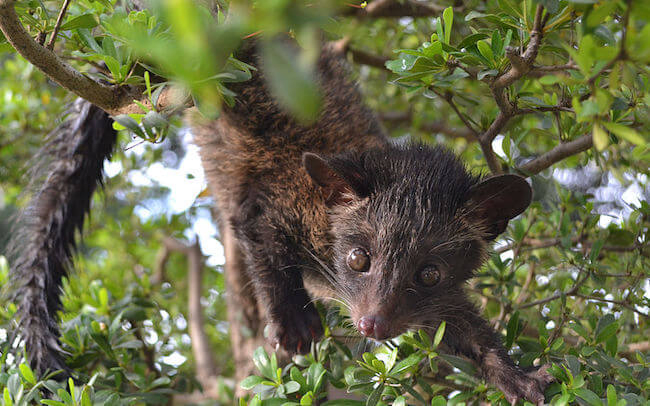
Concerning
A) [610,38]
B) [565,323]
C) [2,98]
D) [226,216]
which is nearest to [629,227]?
[565,323]

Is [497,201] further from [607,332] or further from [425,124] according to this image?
[425,124]

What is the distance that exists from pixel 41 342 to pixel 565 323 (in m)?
2.56

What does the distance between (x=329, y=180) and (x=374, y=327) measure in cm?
83

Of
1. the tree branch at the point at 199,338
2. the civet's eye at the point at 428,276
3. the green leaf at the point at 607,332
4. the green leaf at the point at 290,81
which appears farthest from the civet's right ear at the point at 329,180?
the tree branch at the point at 199,338

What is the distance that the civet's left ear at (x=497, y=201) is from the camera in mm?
2463

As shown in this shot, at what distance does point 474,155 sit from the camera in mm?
3131

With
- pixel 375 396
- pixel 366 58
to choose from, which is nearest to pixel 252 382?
pixel 375 396

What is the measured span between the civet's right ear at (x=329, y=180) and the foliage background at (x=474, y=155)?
534 mm

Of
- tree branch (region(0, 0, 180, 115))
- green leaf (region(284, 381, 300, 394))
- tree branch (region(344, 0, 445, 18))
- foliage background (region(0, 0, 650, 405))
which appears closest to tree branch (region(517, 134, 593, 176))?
foliage background (region(0, 0, 650, 405))

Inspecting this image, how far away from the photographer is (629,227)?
2957 millimetres

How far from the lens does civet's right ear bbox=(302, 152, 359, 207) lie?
2.66 m

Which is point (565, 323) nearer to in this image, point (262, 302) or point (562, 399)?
point (562, 399)

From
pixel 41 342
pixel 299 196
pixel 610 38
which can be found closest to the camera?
pixel 610 38

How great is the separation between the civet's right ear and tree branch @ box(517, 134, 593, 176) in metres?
0.84
